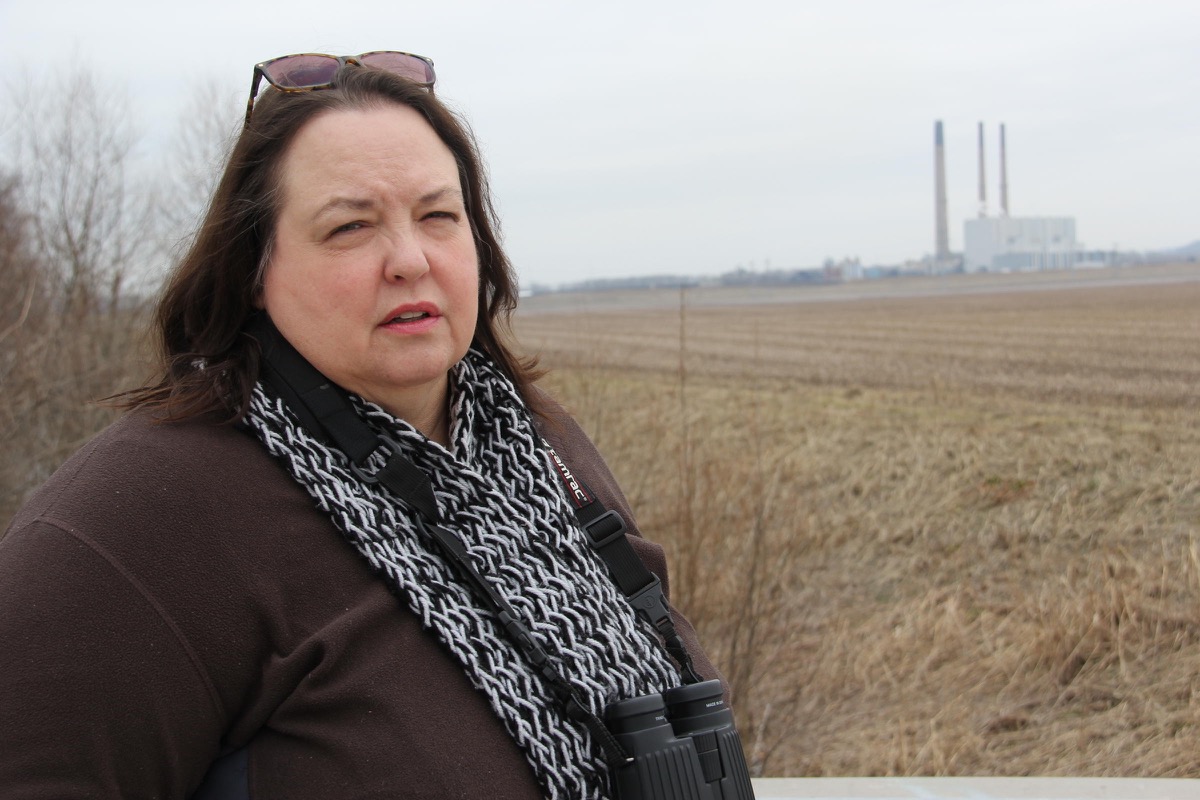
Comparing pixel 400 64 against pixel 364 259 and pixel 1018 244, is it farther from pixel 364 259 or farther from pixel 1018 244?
pixel 1018 244

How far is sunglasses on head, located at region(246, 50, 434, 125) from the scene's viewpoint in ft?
5.75

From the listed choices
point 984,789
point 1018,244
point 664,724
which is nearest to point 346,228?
point 664,724

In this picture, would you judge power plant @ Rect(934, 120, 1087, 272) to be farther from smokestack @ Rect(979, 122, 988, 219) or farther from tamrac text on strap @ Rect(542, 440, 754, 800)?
tamrac text on strap @ Rect(542, 440, 754, 800)

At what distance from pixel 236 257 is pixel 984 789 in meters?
2.12

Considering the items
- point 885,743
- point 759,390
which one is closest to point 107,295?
point 759,390

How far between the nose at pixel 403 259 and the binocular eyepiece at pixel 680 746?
2.49ft

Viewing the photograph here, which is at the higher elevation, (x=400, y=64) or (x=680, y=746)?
(x=400, y=64)

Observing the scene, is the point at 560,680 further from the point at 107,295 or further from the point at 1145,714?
the point at 107,295

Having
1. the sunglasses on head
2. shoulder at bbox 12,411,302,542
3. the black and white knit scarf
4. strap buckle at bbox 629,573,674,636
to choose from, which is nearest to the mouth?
the black and white knit scarf

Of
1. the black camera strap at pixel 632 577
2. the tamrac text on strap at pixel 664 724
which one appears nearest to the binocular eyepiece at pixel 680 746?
the tamrac text on strap at pixel 664 724

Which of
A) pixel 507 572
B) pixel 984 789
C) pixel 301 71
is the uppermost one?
pixel 301 71

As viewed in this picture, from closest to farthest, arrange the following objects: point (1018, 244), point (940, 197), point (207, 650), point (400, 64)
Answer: point (207, 650), point (400, 64), point (1018, 244), point (940, 197)

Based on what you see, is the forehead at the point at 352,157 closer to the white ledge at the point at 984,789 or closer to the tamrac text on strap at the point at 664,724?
the tamrac text on strap at the point at 664,724

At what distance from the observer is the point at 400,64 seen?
1.92 metres
